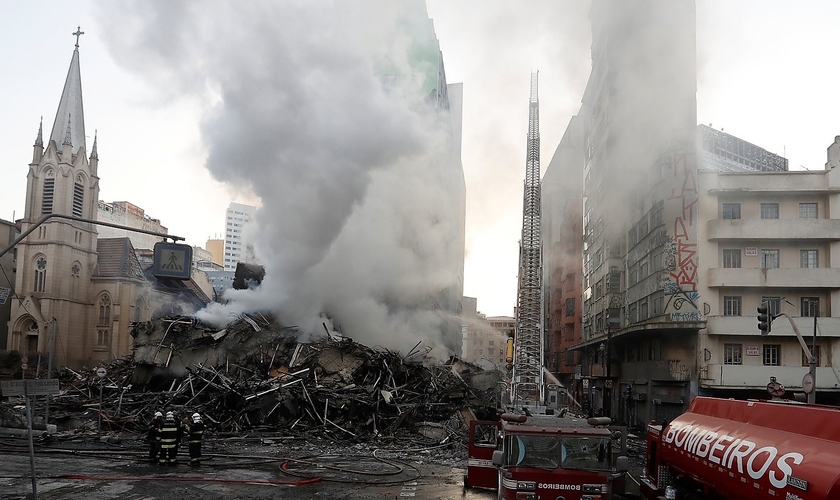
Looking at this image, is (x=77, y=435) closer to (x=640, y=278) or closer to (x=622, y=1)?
(x=640, y=278)

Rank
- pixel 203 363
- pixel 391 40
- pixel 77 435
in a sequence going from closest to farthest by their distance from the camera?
pixel 77 435 → pixel 203 363 → pixel 391 40

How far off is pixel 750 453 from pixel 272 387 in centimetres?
2252

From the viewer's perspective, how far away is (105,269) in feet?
283

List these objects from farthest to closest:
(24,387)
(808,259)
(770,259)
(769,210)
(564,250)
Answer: (564,250) < (769,210) < (770,259) < (808,259) < (24,387)

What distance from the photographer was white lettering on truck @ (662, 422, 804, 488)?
8.25m

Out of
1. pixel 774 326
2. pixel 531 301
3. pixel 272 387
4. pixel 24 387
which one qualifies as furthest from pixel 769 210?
pixel 24 387

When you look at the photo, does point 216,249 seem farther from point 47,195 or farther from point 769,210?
point 769,210

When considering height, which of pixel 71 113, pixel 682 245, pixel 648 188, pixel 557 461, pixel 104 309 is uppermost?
pixel 71 113

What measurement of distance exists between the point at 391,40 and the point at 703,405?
153 ft

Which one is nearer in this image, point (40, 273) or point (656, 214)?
point (656, 214)

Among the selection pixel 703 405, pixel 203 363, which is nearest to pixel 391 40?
pixel 203 363

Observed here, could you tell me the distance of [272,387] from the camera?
94.9 ft

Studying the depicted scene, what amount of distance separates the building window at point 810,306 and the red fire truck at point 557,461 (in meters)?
30.3

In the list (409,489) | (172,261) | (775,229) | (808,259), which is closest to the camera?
(172,261)
